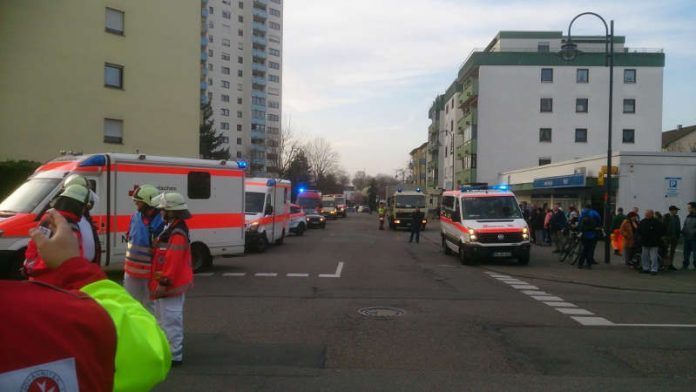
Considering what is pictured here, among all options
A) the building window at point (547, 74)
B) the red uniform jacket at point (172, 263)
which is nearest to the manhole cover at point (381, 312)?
the red uniform jacket at point (172, 263)

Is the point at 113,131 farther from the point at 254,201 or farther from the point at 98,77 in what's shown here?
the point at 254,201

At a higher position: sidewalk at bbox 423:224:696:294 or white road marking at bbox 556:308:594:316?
white road marking at bbox 556:308:594:316

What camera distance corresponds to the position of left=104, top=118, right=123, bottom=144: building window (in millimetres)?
29484

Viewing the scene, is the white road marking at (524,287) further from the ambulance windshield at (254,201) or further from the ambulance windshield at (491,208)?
Result: the ambulance windshield at (254,201)

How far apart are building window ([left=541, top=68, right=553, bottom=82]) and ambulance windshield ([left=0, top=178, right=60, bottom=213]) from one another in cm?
5213

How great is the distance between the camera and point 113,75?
29672 millimetres

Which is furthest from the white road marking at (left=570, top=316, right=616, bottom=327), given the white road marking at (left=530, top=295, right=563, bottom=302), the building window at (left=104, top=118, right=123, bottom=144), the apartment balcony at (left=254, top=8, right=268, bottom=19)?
the apartment balcony at (left=254, top=8, right=268, bottom=19)

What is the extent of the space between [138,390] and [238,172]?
Answer: 14.4 metres

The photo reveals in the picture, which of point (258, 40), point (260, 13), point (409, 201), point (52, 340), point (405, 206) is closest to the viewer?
point (52, 340)

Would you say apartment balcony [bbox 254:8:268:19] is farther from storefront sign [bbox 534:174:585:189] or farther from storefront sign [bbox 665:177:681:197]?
storefront sign [bbox 665:177:681:197]

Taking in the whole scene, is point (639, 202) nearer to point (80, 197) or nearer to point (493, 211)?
point (493, 211)

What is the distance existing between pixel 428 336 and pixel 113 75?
26.6 m

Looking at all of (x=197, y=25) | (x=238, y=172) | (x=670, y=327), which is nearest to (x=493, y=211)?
(x=238, y=172)

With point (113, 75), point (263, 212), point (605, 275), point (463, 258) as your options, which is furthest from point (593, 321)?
point (113, 75)
